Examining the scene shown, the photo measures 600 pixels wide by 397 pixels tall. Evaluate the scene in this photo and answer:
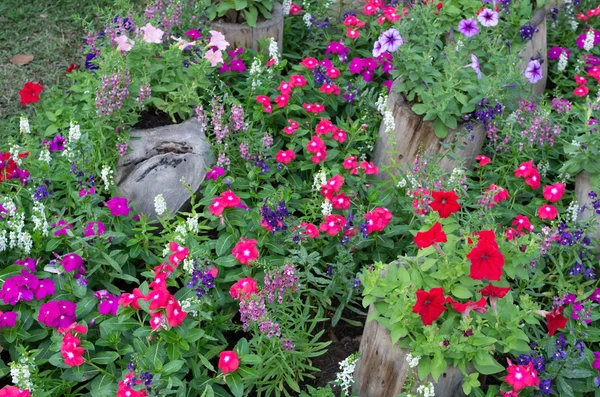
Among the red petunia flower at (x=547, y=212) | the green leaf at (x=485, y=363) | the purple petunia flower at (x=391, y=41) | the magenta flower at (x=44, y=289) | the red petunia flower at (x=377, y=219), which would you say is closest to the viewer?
the green leaf at (x=485, y=363)

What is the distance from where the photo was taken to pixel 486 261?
8.95 ft

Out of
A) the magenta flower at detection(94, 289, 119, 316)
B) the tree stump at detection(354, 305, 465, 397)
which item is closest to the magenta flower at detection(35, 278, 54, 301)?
the magenta flower at detection(94, 289, 119, 316)

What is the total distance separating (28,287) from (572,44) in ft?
14.2

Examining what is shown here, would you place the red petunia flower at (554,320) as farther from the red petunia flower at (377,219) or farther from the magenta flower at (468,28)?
the magenta flower at (468,28)

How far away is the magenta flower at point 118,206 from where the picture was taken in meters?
3.72

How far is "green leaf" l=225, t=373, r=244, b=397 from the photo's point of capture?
3074 millimetres

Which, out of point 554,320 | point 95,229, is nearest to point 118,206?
point 95,229

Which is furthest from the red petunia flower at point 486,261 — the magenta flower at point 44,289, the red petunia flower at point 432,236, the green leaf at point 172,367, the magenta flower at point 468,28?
the magenta flower at point 468,28

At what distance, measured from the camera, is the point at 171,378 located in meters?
3.04

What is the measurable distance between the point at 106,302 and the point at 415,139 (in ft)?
6.60

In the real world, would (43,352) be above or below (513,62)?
below

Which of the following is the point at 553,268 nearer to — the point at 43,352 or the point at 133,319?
the point at 133,319

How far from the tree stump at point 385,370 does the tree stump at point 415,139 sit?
1.39m

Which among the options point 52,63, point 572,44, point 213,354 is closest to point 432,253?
point 213,354
